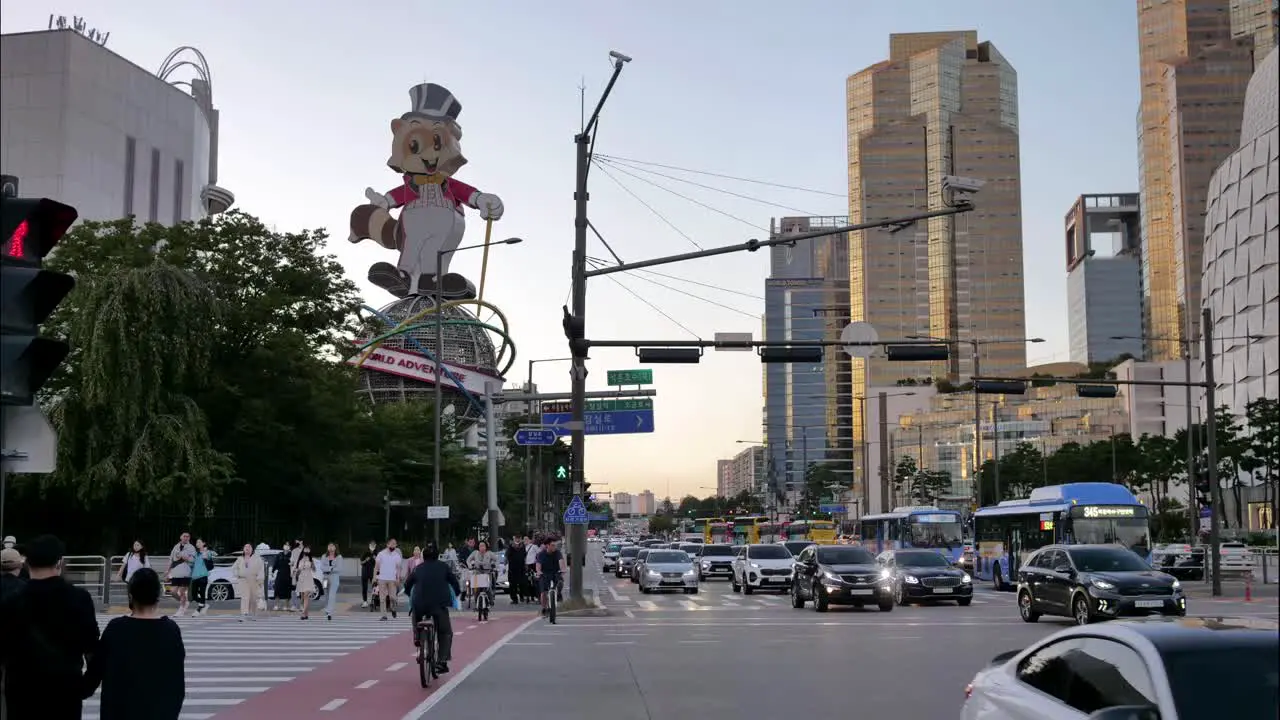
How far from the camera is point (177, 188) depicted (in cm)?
10894

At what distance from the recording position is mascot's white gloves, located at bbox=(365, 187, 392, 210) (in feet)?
342

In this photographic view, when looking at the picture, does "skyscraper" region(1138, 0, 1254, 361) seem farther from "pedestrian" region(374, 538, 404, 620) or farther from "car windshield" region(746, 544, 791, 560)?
"pedestrian" region(374, 538, 404, 620)

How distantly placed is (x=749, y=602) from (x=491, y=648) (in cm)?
1681

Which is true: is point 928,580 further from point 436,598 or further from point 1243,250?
point 1243,250

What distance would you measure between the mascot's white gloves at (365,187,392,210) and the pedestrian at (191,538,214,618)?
74061 millimetres

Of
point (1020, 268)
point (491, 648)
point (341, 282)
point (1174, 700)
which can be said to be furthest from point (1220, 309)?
point (1174, 700)

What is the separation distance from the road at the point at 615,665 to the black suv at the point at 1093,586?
0.70 meters

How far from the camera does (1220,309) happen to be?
131375 millimetres

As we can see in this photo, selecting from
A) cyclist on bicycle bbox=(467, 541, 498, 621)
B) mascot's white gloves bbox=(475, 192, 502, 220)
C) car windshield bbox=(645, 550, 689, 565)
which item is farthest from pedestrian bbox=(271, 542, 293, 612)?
mascot's white gloves bbox=(475, 192, 502, 220)

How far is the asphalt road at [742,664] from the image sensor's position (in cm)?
1402

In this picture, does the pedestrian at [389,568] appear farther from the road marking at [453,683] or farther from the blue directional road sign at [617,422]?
the blue directional road sign at [617,422]

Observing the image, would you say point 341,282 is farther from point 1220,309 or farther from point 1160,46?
point 1160,46

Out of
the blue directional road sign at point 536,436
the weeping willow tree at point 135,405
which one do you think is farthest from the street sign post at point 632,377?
the weeping willow tree at point 135,405

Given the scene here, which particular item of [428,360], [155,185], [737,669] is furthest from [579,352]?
[155,185]
